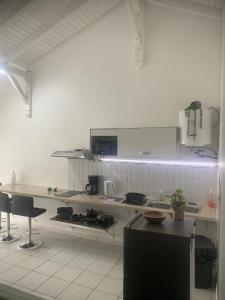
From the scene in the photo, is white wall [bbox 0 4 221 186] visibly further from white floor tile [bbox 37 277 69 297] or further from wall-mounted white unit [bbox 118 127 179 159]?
white floor tile [bbox 37 277 69 297]

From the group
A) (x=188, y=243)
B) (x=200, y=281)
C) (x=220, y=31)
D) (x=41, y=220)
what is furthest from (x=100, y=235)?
(x=220, y=31)

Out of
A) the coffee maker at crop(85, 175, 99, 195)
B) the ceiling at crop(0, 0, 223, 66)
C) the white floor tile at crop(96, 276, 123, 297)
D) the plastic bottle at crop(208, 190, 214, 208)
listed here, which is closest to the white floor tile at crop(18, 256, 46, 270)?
the white floor tile at crop(96, 276, 123, 297)

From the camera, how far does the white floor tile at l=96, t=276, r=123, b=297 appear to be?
278 centimetres

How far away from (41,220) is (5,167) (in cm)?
131

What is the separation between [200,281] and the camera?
286cm

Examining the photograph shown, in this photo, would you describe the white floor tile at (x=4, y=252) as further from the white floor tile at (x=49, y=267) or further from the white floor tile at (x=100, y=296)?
the white floor tile at (x=100, y=296)

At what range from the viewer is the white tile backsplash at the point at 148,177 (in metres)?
3.37

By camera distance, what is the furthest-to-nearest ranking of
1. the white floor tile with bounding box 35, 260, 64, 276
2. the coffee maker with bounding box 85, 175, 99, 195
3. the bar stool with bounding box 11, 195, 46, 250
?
the coffee maker with bounding box 85, 175, 99, 195 < the bar stool with bounding box 11, 195, 46, 250 < the white floor tile with bounding box 35, 260, 64, 276

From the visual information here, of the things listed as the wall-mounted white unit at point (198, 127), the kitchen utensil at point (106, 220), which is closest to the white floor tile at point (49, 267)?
the kitchen utensil at point (106, 220)

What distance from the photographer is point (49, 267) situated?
3.26 m

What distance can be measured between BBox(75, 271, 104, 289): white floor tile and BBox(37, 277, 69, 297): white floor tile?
0.56 feet

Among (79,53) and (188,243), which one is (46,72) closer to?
(79,53)

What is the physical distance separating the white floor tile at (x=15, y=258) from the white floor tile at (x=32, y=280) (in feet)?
1.33

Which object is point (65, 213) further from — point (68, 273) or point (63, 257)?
point (68, 273)
